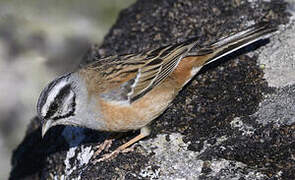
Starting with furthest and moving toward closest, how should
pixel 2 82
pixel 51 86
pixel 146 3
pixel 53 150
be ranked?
pixel 2 82 → pixel 146 3 → pixel 53 150 → pixel 51 86

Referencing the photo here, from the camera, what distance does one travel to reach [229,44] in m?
6.32

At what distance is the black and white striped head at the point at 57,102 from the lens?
218 inches

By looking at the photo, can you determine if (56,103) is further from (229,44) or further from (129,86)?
(229,44)

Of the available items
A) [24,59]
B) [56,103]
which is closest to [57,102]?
[56,103]

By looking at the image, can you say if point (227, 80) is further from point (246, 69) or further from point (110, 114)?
point (110, 114)

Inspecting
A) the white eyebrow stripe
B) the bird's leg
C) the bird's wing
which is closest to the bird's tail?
the bird's wing

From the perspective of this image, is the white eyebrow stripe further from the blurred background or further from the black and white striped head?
the blurred background

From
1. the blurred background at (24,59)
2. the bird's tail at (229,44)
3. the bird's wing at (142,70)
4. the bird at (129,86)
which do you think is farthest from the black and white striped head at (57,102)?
the blurred background at (24,59)

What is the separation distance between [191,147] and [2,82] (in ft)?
15.2

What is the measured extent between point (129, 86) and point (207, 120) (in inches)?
35.6

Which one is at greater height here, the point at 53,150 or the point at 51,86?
the point at 51,86

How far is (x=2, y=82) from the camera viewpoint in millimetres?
9352

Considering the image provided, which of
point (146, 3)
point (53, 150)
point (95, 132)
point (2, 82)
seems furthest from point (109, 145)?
point (2, 82)

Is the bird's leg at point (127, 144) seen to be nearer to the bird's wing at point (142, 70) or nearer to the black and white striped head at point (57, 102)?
the bird's wing at point (142, 70)
